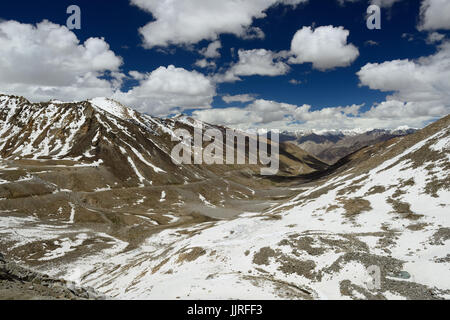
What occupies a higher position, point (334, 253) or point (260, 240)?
point (334, 253)

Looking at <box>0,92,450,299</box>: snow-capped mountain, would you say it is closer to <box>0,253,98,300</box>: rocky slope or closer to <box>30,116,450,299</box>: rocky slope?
<box>30,116,450,299</box>: rocky slope

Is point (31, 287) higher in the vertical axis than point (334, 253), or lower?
higher

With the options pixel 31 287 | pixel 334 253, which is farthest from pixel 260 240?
pixel 31 287

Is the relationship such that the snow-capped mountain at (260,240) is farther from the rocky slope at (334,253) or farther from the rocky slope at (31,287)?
the rocky slope at (31,287)

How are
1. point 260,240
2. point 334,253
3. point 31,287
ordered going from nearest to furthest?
point 31,287, point 334,253, point 260,240

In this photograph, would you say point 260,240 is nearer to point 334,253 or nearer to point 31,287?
point 334,253

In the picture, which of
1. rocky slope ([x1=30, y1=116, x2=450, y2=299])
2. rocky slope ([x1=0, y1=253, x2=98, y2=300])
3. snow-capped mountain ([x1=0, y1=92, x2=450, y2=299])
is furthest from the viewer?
snow-capped mountain ([x1=0, y1=92, x2=450, y2=299])

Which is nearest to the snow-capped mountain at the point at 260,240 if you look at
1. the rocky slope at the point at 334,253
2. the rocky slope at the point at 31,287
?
the rocky slope at the point at 334,253

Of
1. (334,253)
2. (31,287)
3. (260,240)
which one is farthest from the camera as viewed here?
(260,240)

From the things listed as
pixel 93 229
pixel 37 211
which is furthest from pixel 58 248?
pixel 37 211

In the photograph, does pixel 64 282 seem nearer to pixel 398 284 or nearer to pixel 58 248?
pixel 398 284

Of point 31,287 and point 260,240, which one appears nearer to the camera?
point 31,287

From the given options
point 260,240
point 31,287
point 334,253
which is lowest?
point 260,240

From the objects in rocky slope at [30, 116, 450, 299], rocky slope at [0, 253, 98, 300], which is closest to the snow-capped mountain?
rocky slope at [30, 116, 450, 299]
